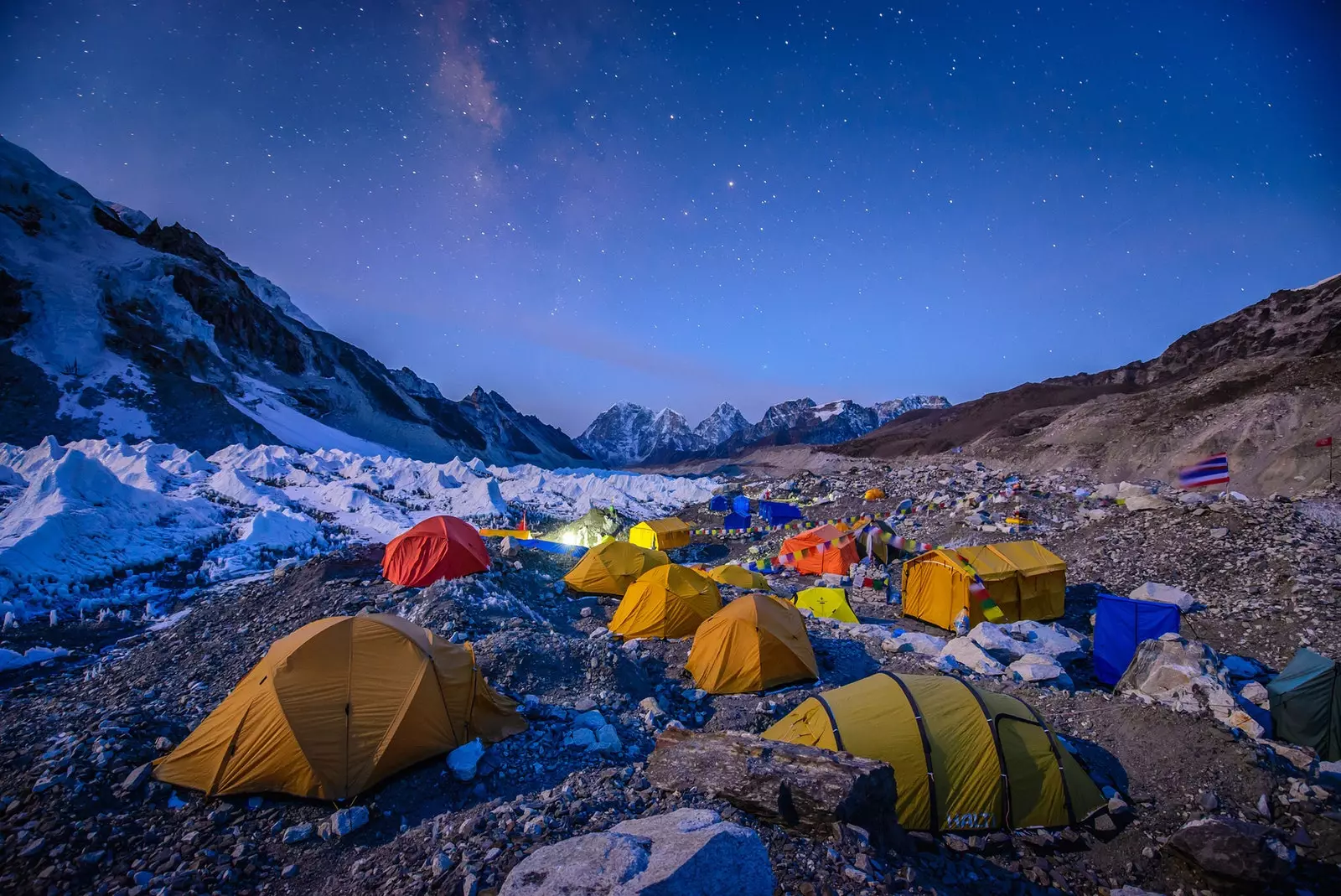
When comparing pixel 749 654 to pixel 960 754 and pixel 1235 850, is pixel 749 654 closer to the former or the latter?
pixel 960 754

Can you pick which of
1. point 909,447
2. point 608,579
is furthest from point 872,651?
point 909,447

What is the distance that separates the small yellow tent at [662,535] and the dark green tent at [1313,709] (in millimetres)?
19675

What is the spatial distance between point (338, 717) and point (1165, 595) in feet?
50.7

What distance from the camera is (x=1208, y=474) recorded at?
18.4 metres

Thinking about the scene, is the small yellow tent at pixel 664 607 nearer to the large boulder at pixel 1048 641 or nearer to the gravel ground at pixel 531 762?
the gravel ground at pixel 531 762

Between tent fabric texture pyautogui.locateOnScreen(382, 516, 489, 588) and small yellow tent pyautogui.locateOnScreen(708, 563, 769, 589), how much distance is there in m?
6.74

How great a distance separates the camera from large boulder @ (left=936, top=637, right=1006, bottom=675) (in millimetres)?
8570

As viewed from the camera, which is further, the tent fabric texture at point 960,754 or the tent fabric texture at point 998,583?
the tent fabric texture at point 998,583

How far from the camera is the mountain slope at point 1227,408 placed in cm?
1834

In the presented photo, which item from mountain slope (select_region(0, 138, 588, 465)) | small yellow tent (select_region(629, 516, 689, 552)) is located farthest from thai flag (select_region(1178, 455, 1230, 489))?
mountain slope (select_region(0, 138, 588, 465))

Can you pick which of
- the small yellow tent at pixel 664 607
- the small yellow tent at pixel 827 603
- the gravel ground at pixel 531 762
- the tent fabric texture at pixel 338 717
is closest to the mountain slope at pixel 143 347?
the gravel ground at pixel 531 762

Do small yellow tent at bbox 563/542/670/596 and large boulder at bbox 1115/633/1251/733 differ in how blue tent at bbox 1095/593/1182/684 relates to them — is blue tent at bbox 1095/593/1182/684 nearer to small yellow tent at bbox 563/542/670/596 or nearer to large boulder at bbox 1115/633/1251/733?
large boulder at bbox 1115/633/1251/733

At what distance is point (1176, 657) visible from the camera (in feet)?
23.2

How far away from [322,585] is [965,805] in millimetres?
12928
